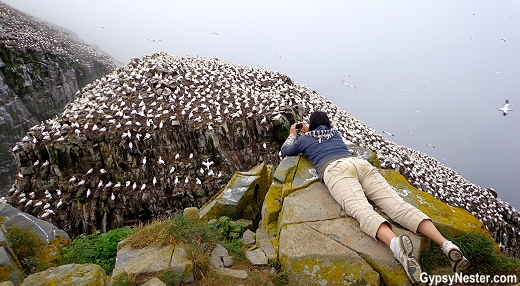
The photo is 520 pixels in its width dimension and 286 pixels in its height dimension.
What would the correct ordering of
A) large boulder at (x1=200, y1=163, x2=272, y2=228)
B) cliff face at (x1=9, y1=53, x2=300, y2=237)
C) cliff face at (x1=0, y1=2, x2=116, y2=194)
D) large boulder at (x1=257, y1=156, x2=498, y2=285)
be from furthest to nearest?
cliff face at (x1=0, y1=2, x2=116, y2=194) → cliff face at (x1=9, y1=53, x2=300, y2=237) → large boulder at (x1=200, y1=163, x2=272, y2=228) → large boulder at (x1=257, y1=156, x2=498, y2=285)

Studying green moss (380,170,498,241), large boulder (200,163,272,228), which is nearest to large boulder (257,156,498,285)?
green moss (380,170,498,241)

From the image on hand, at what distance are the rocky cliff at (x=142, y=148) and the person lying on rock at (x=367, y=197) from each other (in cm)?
752

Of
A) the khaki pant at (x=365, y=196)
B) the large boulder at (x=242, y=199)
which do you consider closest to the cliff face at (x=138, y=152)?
the large boulder at (x=242, y=199)

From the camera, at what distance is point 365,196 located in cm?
529

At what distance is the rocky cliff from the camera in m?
12.4

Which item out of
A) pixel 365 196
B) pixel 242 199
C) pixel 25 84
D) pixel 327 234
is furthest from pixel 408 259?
pixel 25 84

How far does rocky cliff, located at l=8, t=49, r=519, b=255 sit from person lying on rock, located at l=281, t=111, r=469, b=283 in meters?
7.52

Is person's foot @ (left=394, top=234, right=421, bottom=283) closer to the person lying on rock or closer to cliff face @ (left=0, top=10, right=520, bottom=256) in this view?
the person lying on rock

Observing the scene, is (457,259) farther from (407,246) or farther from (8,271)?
(8,271)

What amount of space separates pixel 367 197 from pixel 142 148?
10841mm

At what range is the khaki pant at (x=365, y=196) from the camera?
4668 millimetres

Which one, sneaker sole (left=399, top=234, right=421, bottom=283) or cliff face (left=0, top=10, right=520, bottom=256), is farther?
cliff face (left=0, top=10, right=520, bottom=256)

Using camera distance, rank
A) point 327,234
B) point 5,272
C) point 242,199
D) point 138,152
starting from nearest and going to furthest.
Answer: point 5,272, point 327,234, point 242,199, point 138,152

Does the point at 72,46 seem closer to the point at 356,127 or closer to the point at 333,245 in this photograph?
the point at 356,127
